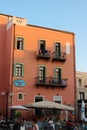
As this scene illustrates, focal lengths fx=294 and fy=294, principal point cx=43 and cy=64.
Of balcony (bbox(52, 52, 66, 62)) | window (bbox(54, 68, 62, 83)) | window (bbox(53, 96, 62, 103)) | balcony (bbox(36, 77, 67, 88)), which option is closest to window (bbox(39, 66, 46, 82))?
balcony (bbox(36, 77, 67, 88))

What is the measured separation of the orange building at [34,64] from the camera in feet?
107

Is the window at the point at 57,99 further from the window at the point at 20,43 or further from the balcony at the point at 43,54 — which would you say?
the window at the point at 20,43

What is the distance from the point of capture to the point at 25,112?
32.0m

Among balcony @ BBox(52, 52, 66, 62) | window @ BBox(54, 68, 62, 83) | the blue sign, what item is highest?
balcony @ BBox(52, 52, 66, 62)

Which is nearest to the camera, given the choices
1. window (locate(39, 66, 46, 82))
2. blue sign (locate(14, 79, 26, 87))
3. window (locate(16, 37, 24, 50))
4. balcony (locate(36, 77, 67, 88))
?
blue sign (locate(14, 79, 26, 87))

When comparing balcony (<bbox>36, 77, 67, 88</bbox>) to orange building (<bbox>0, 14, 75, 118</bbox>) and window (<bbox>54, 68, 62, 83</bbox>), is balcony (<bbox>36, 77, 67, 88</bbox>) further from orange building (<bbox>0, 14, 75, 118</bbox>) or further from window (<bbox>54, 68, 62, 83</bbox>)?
window (<bbox>54, 68, 62, 83</bbox>)

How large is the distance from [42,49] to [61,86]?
16.1 feet

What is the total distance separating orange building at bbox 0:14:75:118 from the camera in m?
32.7

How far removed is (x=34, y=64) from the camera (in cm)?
3391

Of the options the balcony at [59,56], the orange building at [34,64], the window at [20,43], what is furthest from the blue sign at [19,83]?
the balcony at [59,56]

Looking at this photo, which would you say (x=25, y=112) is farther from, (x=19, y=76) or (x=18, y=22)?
(x=18, y=22)

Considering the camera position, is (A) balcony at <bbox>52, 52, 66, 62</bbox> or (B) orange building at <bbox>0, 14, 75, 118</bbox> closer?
(B) orange building at <bbox>0, 14, 75, 118</bbox>

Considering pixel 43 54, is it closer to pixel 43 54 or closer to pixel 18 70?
pixel 43 54

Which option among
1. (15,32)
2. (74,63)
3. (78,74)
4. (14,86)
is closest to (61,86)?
(74,63)
